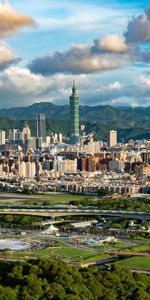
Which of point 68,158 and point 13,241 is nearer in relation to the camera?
point 13,241

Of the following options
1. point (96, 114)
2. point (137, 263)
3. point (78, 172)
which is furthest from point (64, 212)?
point (96, 114)

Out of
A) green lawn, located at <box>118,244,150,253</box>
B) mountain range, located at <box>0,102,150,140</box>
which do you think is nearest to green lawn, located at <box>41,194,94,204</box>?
green lawn, located at <box>118,244,150,253</box>

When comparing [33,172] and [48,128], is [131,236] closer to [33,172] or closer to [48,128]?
[33,172]

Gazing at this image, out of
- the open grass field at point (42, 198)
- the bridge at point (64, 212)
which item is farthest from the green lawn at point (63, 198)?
the bridge at point (64, 212)

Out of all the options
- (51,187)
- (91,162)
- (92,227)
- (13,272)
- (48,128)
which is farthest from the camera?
(48,128)

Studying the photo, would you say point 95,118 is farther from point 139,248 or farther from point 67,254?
point 67,254

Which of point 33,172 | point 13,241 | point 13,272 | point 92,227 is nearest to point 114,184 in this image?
point 33,172

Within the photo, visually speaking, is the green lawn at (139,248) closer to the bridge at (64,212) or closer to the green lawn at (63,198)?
the bridge at (64,212)

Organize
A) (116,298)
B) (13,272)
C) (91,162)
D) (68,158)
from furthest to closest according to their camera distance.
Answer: (68,158) → (91,162) → (13,272) → (116,298)
